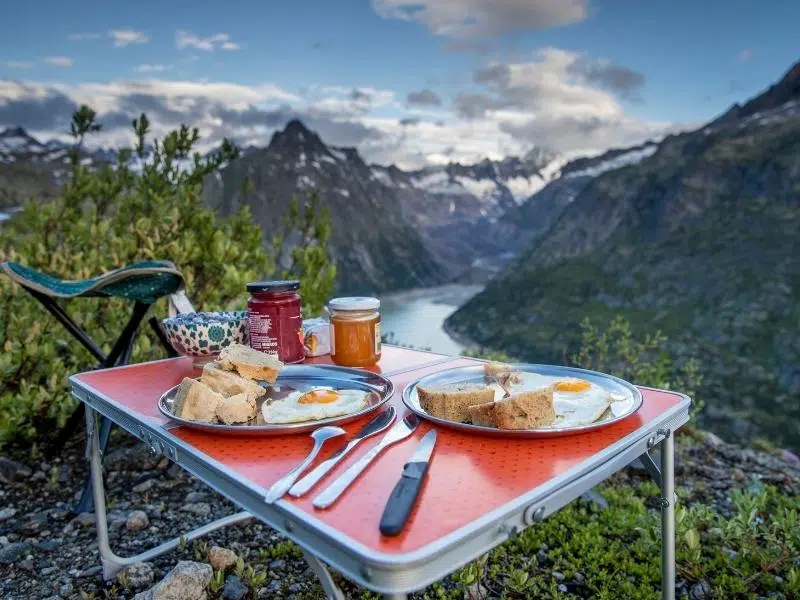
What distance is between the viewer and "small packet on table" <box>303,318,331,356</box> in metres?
2.90

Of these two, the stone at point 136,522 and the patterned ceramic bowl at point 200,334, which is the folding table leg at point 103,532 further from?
the patterned ceramic bowl at point 200,334

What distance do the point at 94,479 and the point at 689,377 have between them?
572cm

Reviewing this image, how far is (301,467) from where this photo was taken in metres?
1.46

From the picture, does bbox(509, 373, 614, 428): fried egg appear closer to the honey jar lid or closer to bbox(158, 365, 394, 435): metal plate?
bbox(158, 365, 394, 435): metal plate

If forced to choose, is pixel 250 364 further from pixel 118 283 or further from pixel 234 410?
pixel 118 283

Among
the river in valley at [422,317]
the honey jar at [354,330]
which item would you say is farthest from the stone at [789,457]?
the river in valley at [422,317]

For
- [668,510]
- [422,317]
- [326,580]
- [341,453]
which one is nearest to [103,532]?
[326,580]

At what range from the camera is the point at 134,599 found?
264 centimetres

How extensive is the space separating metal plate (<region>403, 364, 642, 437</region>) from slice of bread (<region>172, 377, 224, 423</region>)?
58 centimetres

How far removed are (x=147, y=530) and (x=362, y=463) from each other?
2600 millimetres

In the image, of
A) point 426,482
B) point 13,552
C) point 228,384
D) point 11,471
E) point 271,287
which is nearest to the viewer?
point 426,482

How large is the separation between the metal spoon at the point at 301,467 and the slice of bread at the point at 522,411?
42 cm

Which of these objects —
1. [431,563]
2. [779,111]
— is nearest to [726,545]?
[431,563]

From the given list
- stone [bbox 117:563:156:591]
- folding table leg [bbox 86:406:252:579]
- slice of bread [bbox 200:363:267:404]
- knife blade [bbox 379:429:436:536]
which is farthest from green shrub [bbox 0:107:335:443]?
knife blade [bbox 379:429:436:536]
